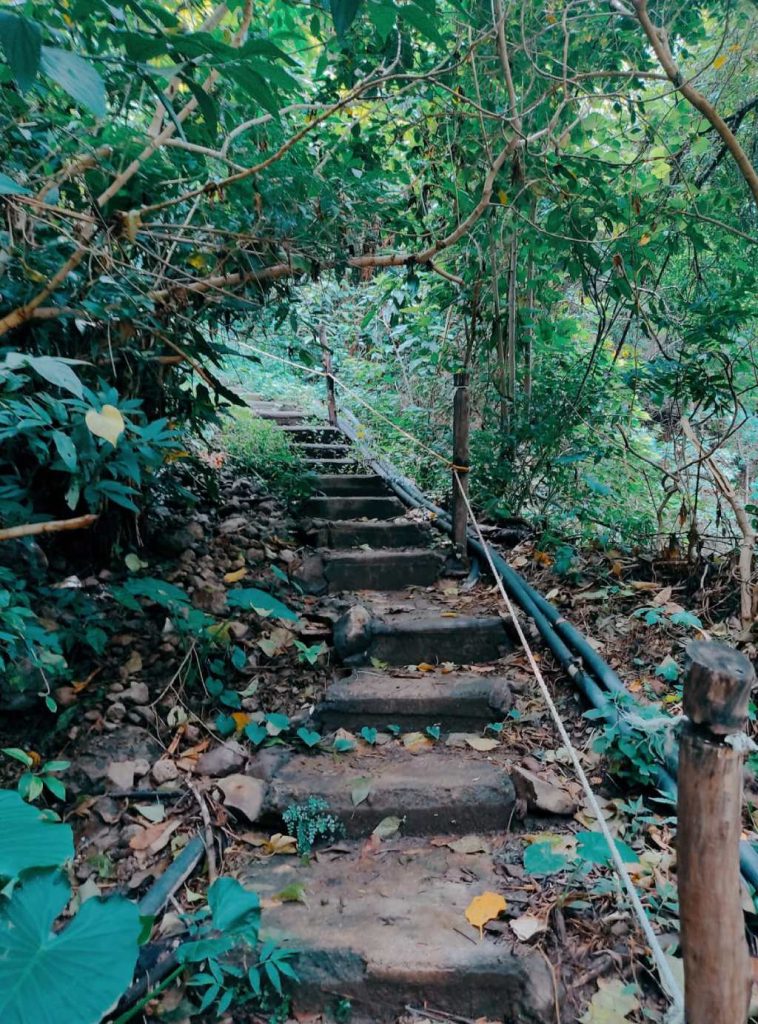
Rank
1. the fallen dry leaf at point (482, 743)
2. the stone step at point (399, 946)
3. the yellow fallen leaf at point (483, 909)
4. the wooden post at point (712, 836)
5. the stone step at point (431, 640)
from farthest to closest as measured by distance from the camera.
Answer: the stone step at point (431, 640) → the fallen dry leaf at point (482, 743) → the yellow fallen leaf at point (483, 909) → the stone step at point (399, 946) → the wooden post at point (712, 836)

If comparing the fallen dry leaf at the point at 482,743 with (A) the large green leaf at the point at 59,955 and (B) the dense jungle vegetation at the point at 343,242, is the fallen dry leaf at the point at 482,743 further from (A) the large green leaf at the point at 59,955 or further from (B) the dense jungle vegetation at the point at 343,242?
(A) the large green leaf at the point at 59,955

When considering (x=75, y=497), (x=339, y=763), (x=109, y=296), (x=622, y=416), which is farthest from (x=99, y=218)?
(x=622, y=416)

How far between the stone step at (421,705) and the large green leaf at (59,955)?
4.88ft

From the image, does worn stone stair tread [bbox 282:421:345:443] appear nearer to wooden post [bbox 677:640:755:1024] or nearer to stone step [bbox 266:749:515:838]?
stone step [bbox 266:749:515:838]

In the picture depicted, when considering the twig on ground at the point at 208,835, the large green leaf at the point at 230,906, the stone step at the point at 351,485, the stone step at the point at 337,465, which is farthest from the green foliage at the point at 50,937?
the stone step at the point at 337,465

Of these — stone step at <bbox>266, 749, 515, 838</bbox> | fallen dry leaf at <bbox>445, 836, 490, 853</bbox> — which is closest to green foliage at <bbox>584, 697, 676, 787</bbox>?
stone step at <bbox>266, 749, 515, 838</bbox>

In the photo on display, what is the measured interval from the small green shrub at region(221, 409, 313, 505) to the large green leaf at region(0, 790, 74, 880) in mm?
3141

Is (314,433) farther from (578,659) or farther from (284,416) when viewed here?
(578,659)

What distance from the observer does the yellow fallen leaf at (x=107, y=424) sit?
4.47 feet

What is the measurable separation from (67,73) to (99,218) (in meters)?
1.20

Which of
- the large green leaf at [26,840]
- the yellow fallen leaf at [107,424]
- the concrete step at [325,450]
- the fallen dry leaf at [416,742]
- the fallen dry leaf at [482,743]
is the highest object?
the yellow fallen leaf at [107,424]

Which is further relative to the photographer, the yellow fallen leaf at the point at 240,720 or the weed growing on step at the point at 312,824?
the yellow fallen leaf at the point at 240,720

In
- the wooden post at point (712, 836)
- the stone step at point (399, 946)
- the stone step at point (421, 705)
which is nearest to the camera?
the wooden post at point (712, 836)

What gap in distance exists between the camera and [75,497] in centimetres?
191
